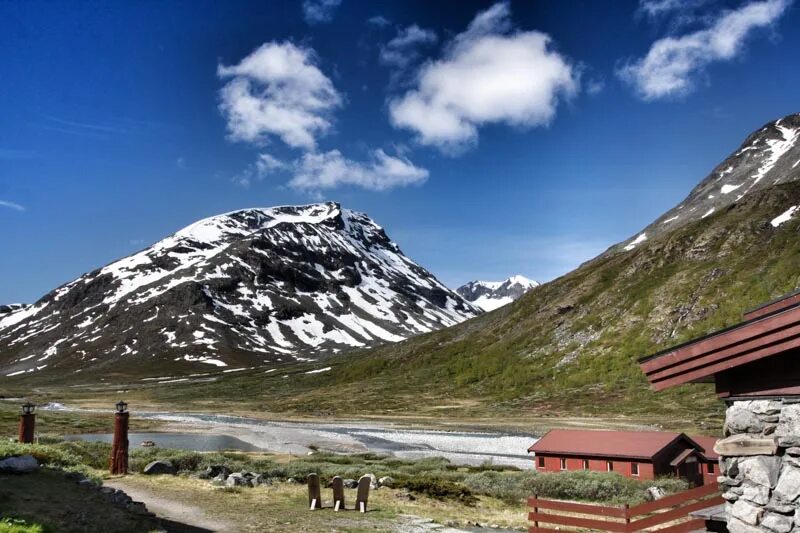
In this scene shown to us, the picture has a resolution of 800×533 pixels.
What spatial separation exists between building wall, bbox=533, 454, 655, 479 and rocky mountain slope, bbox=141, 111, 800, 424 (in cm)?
4508

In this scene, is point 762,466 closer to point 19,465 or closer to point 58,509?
point 58,509

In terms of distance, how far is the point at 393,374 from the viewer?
17025 centimetres

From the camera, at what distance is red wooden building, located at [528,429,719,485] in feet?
119

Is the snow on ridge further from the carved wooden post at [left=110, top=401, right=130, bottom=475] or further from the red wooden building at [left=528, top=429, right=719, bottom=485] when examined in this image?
the carved wooden post at [left=110, top=401, right=130, bottom=475]

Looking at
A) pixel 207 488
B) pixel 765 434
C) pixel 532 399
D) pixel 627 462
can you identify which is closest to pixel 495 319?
pixel 532 399

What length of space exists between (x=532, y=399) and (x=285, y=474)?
89.4 m

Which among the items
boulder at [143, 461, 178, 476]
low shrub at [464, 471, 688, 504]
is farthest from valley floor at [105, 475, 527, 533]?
low shrub at [464, 471, 688, 504]

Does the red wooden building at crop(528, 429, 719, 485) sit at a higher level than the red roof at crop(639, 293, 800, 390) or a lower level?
lower

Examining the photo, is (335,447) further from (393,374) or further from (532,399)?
(393,374)

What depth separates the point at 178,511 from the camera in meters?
21.5

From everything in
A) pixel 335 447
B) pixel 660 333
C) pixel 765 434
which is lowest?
pixel 335 447

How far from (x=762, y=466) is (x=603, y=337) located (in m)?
129

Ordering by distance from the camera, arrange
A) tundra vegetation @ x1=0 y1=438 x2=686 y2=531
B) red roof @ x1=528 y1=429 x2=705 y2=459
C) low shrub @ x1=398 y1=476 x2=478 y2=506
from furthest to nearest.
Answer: red roof @ x1=528 y1=429 x2=705 y2=459 → low shrub @ x1=398 y1=476 x2=478 y2=506 → tundra vegetation @ x1=0 y1=438 x2=686 y2=531

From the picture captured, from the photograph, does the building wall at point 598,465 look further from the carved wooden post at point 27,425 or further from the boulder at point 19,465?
the carved wooden post at point 27,425
